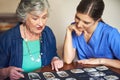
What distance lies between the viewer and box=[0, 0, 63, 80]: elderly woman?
1605mm

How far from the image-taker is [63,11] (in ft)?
8.47

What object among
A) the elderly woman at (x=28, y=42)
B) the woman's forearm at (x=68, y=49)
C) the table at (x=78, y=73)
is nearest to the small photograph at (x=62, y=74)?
the table at (x=78, y=73)

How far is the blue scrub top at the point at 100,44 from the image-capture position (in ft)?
5.22

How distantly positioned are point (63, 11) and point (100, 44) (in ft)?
3.38

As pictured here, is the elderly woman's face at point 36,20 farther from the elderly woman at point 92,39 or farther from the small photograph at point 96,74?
the small photograph at point 96,74

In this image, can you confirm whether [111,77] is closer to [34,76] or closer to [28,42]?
[34,76]

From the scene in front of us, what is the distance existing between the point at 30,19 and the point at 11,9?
1.01 meters

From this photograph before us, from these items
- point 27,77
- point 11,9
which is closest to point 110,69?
point 27,77

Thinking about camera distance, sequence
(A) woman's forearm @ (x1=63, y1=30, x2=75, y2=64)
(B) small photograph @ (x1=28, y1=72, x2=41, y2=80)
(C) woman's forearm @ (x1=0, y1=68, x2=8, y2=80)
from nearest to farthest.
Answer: (B) small photograph @ (x1=28, y1=72, x2=41, y2=80), (C) woman's forearm @ (x1=0, y1=68, x2=8, y2=80), (A) woman's forearm @ (x1=63, y1=30, x2=75, y2=64)

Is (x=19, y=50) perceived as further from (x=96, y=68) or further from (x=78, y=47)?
(x=96, y=68)

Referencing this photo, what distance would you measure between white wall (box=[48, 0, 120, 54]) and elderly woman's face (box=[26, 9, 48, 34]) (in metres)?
0.93

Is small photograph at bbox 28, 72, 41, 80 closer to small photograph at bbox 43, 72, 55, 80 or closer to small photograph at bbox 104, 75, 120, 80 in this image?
small photograph at bbox 43, 72, 55, 80

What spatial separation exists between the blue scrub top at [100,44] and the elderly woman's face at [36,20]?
0.95 feet

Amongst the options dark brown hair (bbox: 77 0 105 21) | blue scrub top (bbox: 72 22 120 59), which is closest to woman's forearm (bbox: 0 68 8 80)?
blue scrub top (bbox: 72 22 120 59)
